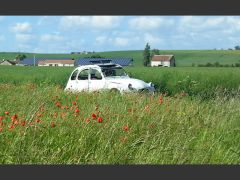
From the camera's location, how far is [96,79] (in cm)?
1892

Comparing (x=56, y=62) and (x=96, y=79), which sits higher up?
(x=56, y=62)

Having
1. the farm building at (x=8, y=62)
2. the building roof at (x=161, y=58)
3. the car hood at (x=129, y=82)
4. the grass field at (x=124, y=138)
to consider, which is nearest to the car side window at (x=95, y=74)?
the car hood at (x=129, y=82)

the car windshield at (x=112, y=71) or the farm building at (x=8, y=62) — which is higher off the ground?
the car windshield at (x=112, y=71)

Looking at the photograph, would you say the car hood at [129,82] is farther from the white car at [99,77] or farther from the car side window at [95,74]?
the car side window at [95,74]

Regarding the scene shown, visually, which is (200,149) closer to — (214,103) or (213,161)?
(213,161)

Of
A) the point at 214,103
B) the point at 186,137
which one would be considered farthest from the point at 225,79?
the point at 186,137

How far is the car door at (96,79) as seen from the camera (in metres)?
18.6

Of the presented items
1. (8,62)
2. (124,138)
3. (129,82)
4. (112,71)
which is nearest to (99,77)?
(112,71)

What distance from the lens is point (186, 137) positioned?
639 centimetres

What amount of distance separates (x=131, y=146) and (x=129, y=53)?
83.2m

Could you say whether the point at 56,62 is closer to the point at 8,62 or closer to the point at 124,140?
the point at 8,62

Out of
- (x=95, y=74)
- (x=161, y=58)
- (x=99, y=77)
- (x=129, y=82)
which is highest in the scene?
(x=161, y=58)

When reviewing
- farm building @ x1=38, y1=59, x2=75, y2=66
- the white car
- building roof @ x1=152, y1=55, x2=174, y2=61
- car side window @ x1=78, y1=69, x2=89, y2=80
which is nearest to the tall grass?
the white car

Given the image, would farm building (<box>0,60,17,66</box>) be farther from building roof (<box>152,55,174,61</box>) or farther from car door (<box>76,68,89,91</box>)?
car door (<box>76,68,89,91</box>)
